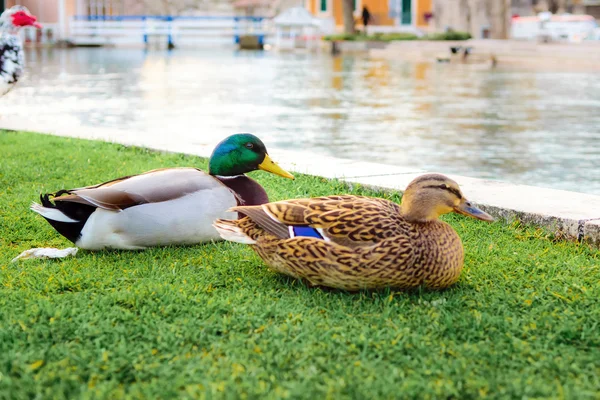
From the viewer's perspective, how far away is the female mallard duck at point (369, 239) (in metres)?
3.31

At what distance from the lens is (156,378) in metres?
2.63

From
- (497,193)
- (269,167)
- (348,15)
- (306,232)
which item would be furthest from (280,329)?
(348,15)

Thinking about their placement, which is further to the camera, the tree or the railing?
the railing

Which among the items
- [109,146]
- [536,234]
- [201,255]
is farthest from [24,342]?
[109,146]

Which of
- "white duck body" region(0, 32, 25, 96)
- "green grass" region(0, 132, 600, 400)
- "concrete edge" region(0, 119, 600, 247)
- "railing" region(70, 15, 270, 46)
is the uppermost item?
"railing" region(70, 15, 270, 46)

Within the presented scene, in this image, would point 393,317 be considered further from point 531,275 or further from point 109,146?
point 109,146

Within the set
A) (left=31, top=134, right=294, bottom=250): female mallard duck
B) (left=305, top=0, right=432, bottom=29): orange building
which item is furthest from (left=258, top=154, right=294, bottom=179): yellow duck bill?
(left=305, top=0, right=432, bottom=29): orange building

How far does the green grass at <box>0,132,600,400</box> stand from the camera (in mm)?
2572

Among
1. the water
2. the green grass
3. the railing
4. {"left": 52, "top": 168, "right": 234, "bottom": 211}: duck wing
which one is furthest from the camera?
the railing

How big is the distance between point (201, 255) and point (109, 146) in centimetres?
366

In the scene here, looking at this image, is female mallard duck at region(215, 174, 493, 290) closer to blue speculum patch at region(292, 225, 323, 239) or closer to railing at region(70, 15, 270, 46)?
blue speculum patch at region(292, 225, 323, 239)

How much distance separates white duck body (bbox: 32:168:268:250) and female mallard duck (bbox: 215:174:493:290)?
628mm

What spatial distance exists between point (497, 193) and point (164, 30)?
1526 inches

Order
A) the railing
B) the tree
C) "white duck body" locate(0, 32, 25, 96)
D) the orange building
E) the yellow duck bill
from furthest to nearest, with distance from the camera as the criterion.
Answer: the orange building → the railing → the tree → "white duck body" locate(0, 32, 25, 96) → the yellow duck bill
